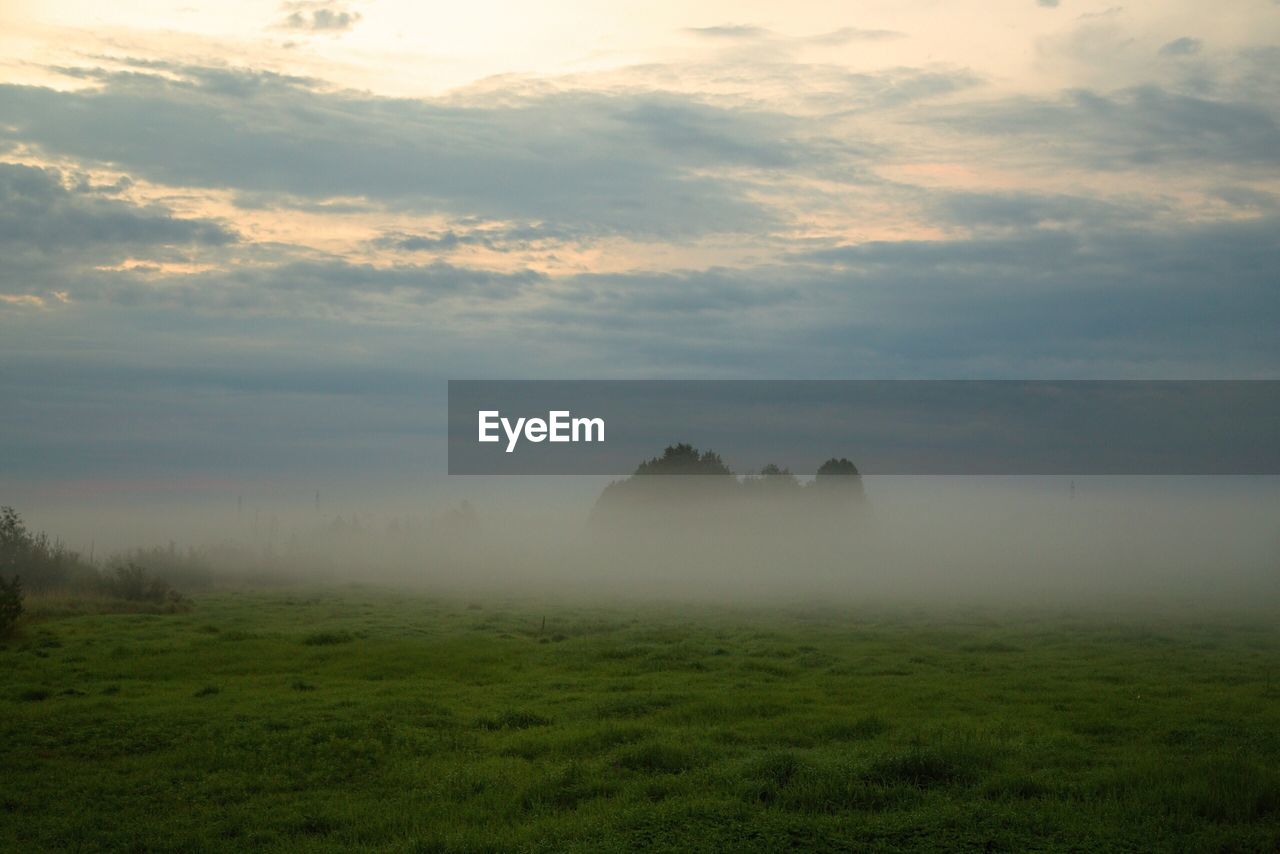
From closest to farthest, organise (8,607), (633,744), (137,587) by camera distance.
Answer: (633,744)
(8,607)
(137,587)

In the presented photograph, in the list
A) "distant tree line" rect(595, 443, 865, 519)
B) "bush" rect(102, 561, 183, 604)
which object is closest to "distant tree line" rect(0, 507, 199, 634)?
"bush" rect(102, 561, 183, 604)

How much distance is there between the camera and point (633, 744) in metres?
17.0

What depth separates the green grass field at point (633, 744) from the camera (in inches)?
492

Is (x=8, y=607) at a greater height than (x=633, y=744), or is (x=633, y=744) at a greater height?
(x=8, y=607)

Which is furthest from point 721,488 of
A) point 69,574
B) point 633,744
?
point 633,744

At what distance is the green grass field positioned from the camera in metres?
12.5

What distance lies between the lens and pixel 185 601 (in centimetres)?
4550

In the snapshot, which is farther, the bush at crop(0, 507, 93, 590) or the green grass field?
the bush at crop(0, 507, 93, 590)

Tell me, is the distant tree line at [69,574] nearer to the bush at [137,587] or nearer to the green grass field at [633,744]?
the bush at [137,587]

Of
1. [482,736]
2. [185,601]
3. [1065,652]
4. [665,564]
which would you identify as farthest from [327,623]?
[665,564]

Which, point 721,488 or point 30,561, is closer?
point 30,561

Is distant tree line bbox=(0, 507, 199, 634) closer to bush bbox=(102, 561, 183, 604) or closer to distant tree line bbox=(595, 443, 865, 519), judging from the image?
bush bbox=(102, 561, 183, 604)

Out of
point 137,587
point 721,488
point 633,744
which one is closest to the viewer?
point 633,744

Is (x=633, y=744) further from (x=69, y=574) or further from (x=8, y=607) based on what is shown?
(x=69, y=574)
